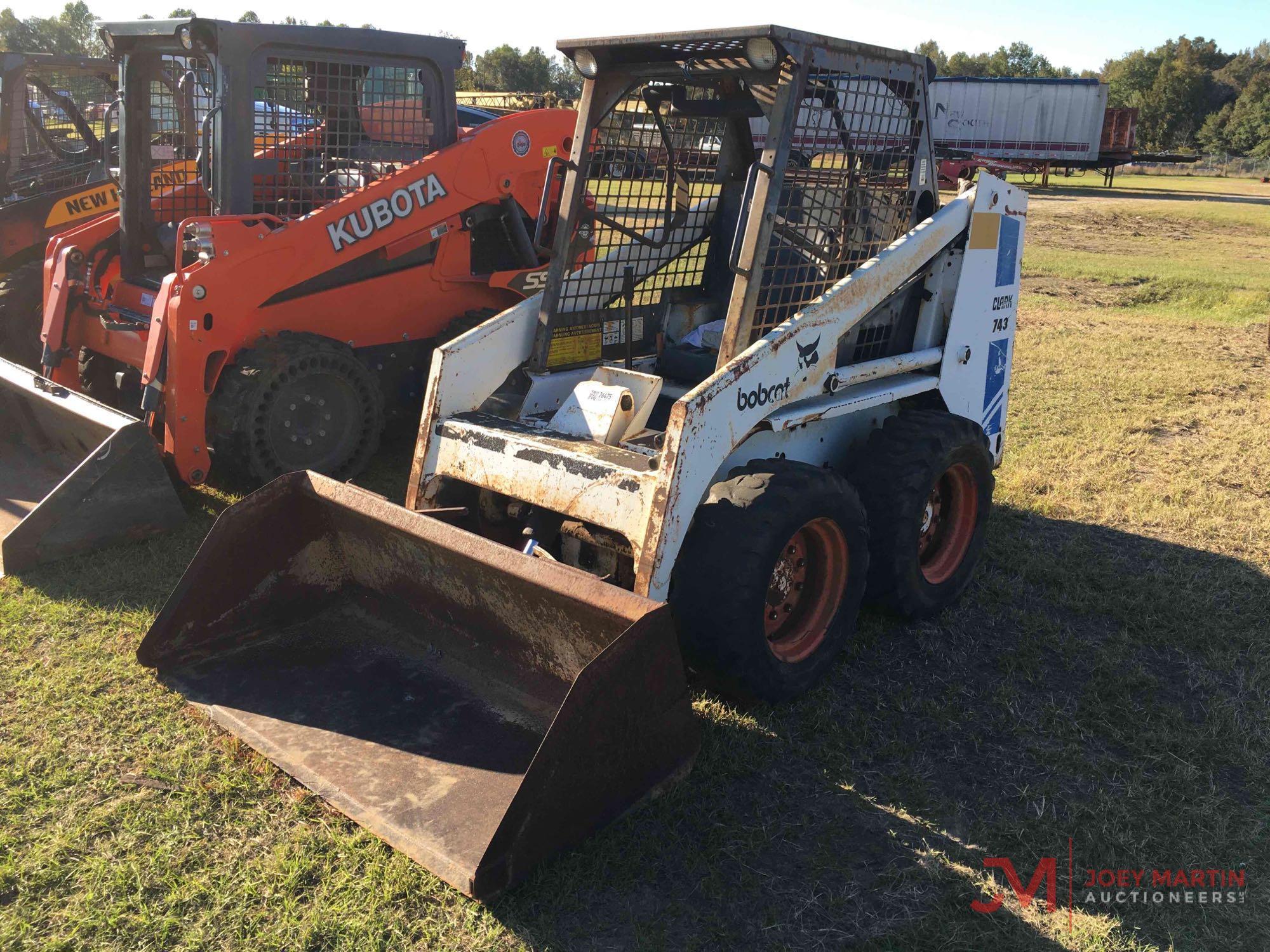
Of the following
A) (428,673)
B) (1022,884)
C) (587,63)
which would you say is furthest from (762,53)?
(1022,884)

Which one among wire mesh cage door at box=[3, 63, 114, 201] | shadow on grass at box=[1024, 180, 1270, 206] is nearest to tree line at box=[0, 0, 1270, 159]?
shadow on grass at box=[1024, 180, 1270, 206]

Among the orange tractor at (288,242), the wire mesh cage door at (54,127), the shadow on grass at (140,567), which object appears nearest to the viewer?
the shadow on grass at (140,567)

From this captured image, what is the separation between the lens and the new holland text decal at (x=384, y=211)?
223 inches

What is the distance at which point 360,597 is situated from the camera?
4008 mm

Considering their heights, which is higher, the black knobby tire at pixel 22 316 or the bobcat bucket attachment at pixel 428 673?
the black knobby tire at pixel 22 316

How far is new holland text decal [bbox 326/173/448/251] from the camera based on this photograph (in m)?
5.67

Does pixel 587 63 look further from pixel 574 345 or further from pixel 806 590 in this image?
pixel 806 590

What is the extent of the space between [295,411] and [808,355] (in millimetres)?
2946

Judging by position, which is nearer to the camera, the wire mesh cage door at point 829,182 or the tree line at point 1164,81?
the wire mesh cage door at point 829,182

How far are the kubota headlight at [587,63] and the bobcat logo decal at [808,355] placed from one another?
4.91ft

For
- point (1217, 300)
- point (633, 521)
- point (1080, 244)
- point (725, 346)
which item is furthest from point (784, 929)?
point (1080, 244)

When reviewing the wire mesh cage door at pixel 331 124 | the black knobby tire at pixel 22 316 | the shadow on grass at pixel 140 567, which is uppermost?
the wire mesh cage door at pixel 331 124

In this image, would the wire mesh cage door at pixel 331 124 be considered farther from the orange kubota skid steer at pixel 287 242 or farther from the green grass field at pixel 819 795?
the green grass field at pixel 819 795

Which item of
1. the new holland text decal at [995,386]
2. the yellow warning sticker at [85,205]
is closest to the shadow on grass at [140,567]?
the new holland text decal at [995,386]
